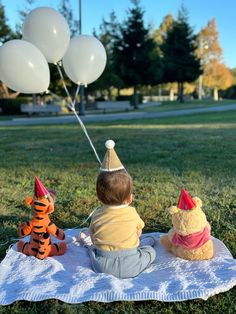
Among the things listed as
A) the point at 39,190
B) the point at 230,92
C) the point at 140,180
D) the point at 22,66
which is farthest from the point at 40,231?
the point at 230,92

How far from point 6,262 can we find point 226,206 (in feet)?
8.02

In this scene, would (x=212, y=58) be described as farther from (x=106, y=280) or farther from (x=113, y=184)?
(x=106, y=280)

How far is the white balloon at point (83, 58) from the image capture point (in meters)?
4.57

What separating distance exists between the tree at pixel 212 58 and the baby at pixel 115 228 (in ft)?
139

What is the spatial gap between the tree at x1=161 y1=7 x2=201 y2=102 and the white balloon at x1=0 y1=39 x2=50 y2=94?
32.1 m

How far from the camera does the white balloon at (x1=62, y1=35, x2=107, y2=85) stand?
4.57 m

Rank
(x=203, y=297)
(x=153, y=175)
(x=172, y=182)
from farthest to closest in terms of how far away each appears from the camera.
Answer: (x=153, y=175) → (x=172, y=182) → (x=203, y=297)

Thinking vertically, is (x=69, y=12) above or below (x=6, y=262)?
above

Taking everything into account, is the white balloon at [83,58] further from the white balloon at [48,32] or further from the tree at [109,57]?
the tree at [109,57]

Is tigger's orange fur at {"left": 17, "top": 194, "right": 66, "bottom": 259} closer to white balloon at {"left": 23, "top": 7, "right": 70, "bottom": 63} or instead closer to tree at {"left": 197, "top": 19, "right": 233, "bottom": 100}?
white balloon at {"left": 23, "top": 7, "right": 70, "bottom": 63}

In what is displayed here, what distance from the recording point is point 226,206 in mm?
4523

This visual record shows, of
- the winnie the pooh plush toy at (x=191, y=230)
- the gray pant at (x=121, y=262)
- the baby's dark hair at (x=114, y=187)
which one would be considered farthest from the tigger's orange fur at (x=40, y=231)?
the winnie the pooh plush toy at (x=191, y=230)

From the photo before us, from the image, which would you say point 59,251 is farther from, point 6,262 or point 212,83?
point 212,83

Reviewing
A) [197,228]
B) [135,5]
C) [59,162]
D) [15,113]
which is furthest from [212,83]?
[197,228]
